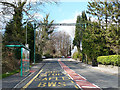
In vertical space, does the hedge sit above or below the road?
above

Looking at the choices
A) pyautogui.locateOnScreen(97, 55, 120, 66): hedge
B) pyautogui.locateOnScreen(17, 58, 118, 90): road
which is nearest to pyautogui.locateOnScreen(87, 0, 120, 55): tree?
pyautogui.locateOnScreen(97, 55, 120, 66): hedge

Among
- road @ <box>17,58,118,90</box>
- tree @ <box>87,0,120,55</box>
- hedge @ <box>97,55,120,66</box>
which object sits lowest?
road @ <box>17,58,118,90</box>

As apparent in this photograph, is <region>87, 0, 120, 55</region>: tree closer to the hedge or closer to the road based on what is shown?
the hedge

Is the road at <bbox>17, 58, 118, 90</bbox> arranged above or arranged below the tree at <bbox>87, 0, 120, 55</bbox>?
below

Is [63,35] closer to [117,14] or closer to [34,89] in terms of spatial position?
[117,14]

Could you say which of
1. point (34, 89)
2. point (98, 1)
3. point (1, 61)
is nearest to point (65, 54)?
point (98, 1)

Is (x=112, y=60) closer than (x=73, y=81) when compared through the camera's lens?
No

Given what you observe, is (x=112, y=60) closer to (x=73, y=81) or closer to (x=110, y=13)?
(x=110, y=13)

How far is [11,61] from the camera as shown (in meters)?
24.0

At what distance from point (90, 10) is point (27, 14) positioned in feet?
37.1

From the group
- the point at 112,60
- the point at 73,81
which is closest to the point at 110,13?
the point at 112,60

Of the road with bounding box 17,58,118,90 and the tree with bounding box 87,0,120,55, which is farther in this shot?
the tree with bounding box 87,0,120,55

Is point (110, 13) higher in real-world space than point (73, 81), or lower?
higher

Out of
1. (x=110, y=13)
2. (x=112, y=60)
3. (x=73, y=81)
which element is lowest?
(x=73, y=81)
